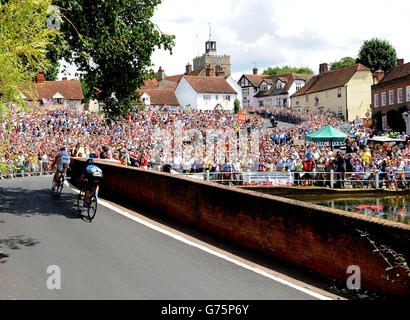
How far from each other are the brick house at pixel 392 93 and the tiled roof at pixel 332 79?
9.66 metres

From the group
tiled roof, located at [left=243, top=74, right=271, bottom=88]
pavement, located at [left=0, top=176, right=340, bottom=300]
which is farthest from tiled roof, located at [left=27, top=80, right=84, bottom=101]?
pavement, located at [left=0, top=176, right=340, bottom=300]

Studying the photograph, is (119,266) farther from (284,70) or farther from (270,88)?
(284,70)

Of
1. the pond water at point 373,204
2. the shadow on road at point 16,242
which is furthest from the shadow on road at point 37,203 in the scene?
the pond water at point 373,204

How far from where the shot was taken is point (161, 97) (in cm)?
8481

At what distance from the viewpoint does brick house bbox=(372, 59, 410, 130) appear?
5109 centimetres

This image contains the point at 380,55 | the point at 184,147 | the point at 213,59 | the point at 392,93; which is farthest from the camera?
the point at 213,59

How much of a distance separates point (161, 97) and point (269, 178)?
64213 mm

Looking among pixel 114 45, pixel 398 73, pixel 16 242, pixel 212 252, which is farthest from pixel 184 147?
pixel 398 73

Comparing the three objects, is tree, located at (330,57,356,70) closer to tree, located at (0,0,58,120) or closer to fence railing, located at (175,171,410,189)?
fence railing, located at (175,171,410,189)

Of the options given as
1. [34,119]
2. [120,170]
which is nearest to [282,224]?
[120,170]

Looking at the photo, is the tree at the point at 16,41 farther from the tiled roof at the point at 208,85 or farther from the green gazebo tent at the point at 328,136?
the tiled roof at the point at 208,85

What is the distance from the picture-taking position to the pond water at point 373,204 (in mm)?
18609

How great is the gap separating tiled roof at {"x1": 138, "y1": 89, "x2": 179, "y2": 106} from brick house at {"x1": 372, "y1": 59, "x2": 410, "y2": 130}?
1509 inches
